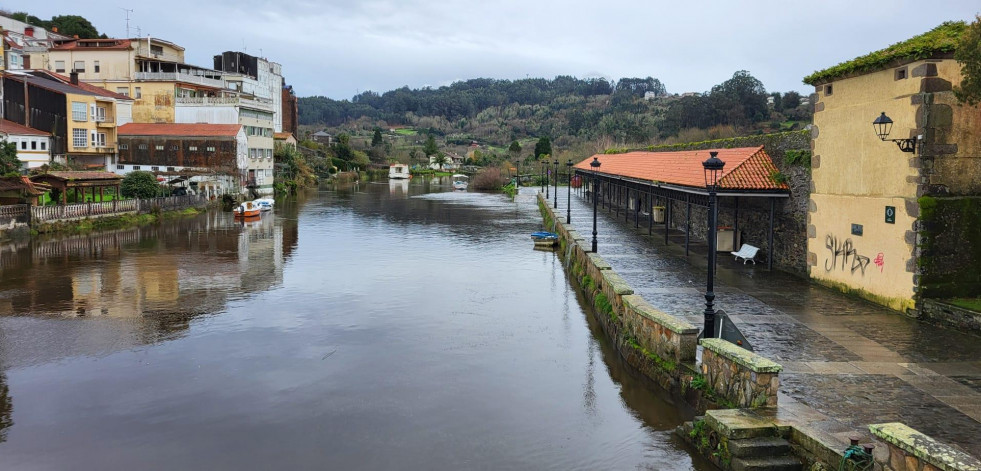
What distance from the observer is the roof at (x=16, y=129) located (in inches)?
1812

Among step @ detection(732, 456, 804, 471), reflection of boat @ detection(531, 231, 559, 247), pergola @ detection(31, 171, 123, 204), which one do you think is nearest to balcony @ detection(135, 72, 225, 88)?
pergola @ detection(31, 171, 123, 204)

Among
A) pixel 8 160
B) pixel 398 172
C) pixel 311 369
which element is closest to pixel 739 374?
pixel 311 369

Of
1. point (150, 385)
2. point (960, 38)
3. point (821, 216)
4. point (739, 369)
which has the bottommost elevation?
point (150, 385)

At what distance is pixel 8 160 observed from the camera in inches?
1515

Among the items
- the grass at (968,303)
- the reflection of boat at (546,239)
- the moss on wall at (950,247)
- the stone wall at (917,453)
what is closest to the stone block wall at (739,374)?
Result: the stone wall at (917,453)

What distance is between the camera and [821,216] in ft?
59.1

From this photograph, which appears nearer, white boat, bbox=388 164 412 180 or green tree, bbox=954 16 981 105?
green tree, bbox=954 16 981 105

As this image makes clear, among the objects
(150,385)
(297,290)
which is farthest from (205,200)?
(150,385)

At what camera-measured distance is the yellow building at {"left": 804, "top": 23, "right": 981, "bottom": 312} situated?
14.3 meters

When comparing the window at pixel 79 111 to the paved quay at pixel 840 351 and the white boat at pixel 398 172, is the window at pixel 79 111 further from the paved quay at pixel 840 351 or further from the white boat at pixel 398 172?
the white boat at pixel 398 172

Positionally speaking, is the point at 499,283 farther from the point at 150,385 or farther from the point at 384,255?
the point at 150,385

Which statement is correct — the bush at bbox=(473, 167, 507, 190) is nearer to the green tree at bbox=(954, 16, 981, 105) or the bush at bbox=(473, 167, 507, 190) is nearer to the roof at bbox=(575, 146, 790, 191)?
the roof at bbox=(575, 146, 790, 191)

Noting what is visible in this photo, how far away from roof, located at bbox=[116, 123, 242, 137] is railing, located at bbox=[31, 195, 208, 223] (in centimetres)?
852

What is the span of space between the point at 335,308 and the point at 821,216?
13.1m
